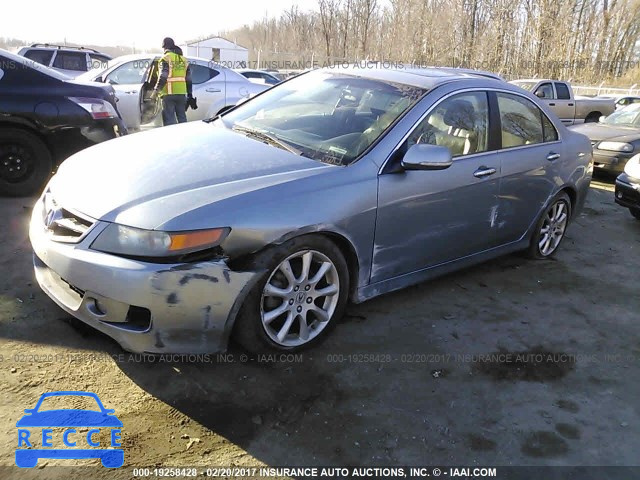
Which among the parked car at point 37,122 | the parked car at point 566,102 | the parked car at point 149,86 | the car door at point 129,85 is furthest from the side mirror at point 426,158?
the parked car at point 566,102

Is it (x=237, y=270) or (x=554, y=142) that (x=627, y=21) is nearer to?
(x=554, y=142)

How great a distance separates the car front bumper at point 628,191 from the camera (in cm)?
618

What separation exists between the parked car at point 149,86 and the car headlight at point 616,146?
5985mm

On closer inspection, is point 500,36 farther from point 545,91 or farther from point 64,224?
point 64,224

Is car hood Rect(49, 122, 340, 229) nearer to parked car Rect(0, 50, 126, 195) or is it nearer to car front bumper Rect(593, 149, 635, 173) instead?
parked car Rect(0, 50, 126, 195)

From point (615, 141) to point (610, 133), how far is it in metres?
0.56

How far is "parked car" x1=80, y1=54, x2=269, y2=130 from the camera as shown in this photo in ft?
27.3

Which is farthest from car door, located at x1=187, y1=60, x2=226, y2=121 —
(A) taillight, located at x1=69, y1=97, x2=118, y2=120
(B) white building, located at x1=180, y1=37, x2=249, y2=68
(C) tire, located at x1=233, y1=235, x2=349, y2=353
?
(B) white building, located at x1=180, y1=37, x2=249, y2=68

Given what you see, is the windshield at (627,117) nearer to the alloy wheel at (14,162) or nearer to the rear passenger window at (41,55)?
the alloy wheel at (14,162)

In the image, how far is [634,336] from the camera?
3730 mm

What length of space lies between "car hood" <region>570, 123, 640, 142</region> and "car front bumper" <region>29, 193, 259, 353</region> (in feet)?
28.9

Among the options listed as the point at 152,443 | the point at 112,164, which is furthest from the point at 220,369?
the point at 112,164

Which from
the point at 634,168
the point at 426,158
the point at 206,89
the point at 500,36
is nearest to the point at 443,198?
the point at 426,158

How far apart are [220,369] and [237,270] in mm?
647
